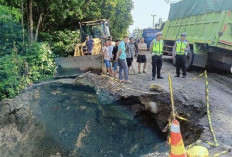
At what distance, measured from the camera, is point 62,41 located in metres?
14.1

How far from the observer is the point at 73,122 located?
312 inches

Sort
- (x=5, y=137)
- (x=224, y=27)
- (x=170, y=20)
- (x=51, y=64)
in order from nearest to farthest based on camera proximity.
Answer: (x=5, y=137), (x=224, y=27), (x=51, y=64), (x=170, y=20)

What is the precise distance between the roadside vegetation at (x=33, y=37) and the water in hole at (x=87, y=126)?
6.15ft

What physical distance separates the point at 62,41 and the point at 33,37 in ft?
6.42

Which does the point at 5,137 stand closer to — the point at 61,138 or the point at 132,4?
the point at 61,138

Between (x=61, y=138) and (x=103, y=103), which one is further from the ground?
(x=103, y=103)

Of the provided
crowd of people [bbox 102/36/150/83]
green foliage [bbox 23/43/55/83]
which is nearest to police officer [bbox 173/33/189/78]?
crowd of people [bbox 102/36/150/83]

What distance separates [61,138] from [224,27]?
6.43m

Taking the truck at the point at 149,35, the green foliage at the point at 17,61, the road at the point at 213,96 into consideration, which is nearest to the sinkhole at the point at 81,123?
the road at the point at 213,96

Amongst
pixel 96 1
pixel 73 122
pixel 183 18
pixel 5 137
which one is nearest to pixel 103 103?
pixel 73 122

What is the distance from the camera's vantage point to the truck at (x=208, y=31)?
341 inches

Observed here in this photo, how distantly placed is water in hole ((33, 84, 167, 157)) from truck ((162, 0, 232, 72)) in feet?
13.3

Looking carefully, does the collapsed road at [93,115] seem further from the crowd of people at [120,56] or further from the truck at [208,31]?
the truck at [208,31]

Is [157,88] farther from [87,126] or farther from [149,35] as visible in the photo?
[149,35]
